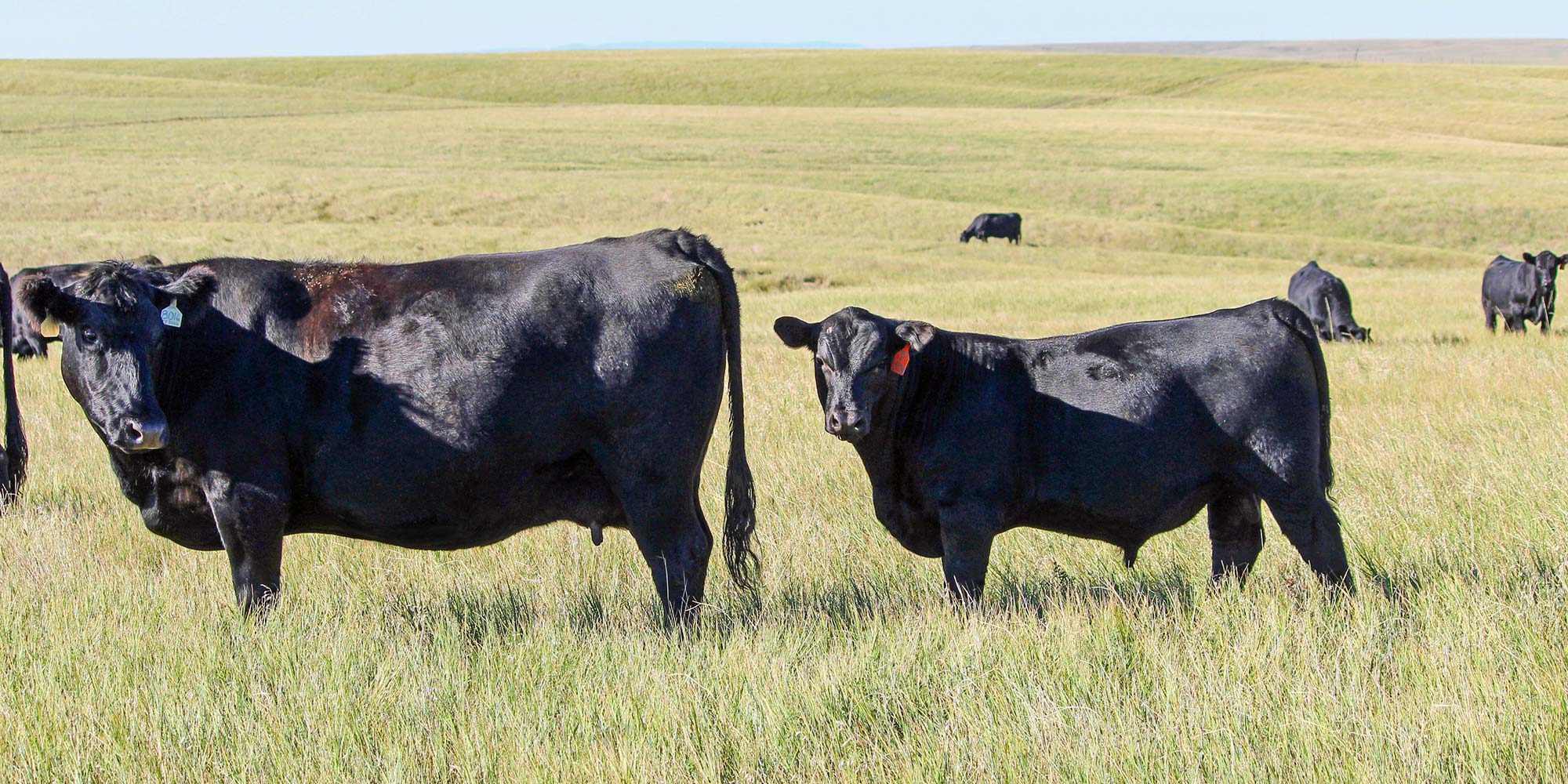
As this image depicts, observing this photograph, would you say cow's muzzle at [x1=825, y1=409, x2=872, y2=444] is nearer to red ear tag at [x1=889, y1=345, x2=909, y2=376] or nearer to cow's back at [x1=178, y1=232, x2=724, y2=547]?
red ear tag at [x1=889, y1=345, x2=909, y2=376]

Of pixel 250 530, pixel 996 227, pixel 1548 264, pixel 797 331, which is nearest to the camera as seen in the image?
pixel 250 530

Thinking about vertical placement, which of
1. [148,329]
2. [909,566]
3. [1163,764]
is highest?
[148,329]

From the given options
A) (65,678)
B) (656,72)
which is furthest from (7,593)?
(656,72)

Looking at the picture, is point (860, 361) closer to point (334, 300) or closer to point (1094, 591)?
point (1094, 591)

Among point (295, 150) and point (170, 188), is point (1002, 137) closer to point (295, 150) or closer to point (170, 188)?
point (295, 150)

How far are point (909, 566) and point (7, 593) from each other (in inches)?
159

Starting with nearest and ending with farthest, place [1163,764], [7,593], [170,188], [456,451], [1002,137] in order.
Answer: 1. [1163,764]
2. [456,451]
3. [7,593]
4. [170,188]
5. [1002,137]

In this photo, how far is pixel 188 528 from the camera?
5406 mm

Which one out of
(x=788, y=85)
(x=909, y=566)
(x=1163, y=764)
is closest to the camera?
(x=1163, y=764)

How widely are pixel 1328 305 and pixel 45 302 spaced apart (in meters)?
16.1

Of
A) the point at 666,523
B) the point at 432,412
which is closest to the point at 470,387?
the point at 432,412

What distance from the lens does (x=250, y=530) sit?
17.0ft

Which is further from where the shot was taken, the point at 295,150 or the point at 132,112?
the point at 132,112

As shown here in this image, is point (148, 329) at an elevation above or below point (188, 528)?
above
